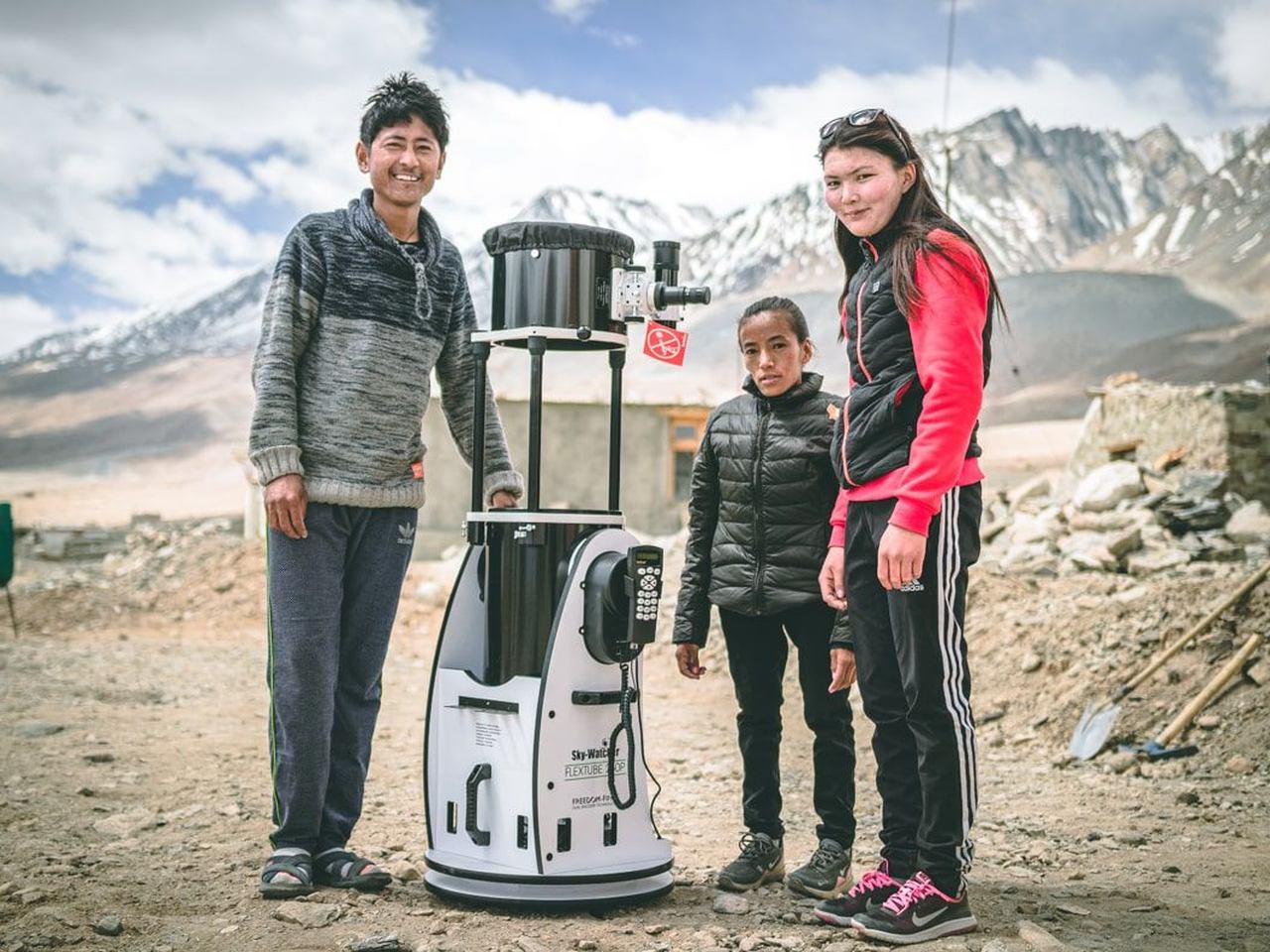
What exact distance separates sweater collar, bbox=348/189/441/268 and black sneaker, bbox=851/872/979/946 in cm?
207

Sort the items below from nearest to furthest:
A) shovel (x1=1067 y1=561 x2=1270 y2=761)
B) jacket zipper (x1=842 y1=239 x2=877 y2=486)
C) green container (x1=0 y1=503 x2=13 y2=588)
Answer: jacket zipper (x1=842 y1=239 x2=877 y2=486) → shovel (x1=1067 y1=561 x2=1270 y2=761) → green container (x1=0 y1=503 x2=13 y2=588)

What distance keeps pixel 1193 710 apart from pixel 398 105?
4596 millimetres

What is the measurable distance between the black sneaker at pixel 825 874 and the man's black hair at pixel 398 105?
89.0 inches

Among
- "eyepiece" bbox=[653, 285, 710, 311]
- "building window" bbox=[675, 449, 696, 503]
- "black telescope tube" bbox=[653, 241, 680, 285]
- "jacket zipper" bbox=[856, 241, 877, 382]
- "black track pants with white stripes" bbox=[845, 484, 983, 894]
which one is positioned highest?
"building window" bbox=[675, 449, 696, 503]

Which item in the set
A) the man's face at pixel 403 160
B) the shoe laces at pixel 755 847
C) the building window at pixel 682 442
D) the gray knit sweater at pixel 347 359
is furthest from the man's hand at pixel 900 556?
the building window at pixel 682 442

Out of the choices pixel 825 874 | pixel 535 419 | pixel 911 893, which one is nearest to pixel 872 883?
pixel 911 893

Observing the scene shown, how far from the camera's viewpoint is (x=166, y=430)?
326ft

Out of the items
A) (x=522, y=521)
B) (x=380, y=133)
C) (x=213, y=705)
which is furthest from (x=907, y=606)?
(x=213, y=705)

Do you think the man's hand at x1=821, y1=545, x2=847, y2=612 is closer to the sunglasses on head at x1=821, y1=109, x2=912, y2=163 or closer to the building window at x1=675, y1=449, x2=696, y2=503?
the sunglasses on head at x1=821, y1=109, x2=912, y2=163

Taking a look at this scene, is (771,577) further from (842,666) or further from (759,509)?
(842,666)

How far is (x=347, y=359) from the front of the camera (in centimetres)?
343

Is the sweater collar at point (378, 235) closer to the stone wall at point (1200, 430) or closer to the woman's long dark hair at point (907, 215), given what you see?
the woman's long dark hair at point (907, 215)

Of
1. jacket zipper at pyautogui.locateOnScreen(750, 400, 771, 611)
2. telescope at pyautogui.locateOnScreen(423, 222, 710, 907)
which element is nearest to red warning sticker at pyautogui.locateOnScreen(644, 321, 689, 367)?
telescope at pyautogui.locateOnScreen(423, 222, 710, 907)

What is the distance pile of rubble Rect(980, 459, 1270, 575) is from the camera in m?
9.68
